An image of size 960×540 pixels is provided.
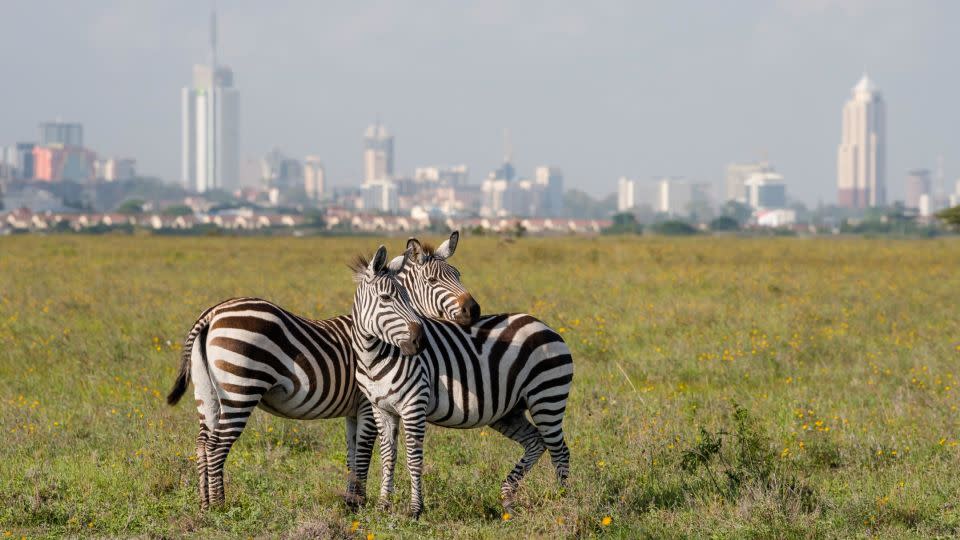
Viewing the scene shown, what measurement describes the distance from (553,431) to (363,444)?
Answer: 1.34m

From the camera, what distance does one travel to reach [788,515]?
7637 mm

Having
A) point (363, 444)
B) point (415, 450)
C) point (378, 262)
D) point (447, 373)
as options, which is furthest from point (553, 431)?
point (378, 262)

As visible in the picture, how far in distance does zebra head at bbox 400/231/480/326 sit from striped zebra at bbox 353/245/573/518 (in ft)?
0.10

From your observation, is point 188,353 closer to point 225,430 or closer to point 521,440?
point 225,430

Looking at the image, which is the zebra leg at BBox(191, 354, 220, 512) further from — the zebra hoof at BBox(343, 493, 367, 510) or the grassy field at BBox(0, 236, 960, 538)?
the zebra hoof at BBox(343, 493, 367, 510)

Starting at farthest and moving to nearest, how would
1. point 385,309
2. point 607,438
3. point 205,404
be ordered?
point 607,438 → point 205,404 → point 385,309

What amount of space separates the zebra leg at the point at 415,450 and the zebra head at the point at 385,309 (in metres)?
0.46

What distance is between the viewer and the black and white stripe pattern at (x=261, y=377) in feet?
24.4

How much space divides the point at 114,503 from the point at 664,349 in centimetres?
899

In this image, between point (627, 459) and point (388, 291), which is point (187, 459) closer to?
point (388, 291)

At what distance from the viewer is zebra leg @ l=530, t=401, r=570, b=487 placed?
792 centimetres

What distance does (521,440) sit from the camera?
8.24 meters

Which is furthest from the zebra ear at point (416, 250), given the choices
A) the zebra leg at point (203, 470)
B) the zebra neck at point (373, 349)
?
the zebra leg at point (203, 470)

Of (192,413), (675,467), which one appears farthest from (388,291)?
(192,413)
